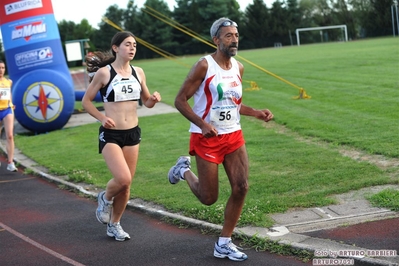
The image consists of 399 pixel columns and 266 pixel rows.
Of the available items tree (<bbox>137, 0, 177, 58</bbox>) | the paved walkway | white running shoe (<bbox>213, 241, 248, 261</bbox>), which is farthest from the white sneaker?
tree (<bbox>137, 0, 177, 58</bbox>)

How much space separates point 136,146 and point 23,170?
6.47 metres

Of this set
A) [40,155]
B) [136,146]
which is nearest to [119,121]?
[136,146]

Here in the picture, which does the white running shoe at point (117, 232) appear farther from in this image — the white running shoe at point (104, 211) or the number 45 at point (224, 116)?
the number 45 at point (224, 116)

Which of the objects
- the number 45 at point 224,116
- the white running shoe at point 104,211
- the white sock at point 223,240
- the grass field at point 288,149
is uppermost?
the number 45 at point 224,116

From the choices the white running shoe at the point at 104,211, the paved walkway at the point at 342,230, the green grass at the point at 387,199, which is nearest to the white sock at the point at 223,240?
the paved walkway at the point at 342,230

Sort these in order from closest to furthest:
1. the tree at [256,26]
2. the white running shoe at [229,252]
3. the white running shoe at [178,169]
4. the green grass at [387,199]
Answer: the white running shoe at [229,252], the white running shoe at [178,169], the green grass at [387,199], the tree at [256,26]

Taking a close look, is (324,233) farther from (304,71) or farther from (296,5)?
(296,5)

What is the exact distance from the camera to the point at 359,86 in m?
20.0

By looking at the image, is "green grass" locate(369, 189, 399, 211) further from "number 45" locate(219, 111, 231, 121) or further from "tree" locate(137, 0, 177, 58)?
"tree" locate(137, 0, 177, 58)

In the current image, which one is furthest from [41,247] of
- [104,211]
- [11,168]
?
[11,168]

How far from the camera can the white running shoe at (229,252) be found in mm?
6434

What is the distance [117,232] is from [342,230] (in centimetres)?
250

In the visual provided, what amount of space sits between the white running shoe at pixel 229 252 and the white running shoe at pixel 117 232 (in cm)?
140

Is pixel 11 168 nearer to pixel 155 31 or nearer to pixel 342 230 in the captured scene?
pixel 342 230
